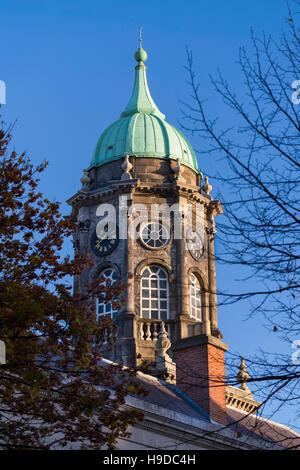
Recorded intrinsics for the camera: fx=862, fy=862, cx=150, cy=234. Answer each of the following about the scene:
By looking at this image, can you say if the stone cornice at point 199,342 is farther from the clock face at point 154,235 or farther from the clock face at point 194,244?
the clock face at point 194,244

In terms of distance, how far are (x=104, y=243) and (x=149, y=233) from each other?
7.93 ft

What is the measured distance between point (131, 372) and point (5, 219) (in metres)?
3.91

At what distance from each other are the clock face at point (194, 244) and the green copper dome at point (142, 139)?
3.97m

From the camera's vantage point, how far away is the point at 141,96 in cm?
5012

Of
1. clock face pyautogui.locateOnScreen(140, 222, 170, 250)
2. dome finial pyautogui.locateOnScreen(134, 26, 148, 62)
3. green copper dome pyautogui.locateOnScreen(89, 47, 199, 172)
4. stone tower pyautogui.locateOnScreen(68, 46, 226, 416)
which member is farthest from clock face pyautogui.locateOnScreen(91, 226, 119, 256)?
dome finial pyautogui.locateOnScreen(134, 26, 148, 62)

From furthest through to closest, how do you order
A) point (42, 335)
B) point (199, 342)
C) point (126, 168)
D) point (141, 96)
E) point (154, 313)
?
point (141, 96) → point (126, 168) → point (154, 313) → point (199, 342) → point (42, 335)

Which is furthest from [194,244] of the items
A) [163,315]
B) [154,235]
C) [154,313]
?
[154,313]

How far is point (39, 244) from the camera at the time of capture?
16391 mm

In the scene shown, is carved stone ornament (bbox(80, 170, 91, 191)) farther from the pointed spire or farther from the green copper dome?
the pointed spire

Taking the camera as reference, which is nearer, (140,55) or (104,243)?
(104,243)

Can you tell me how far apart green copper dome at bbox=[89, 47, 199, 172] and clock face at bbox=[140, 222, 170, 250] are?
4.00 meters

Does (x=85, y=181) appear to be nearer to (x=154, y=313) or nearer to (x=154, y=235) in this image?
(x=154, y=235)

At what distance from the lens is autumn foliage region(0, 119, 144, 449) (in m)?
14.2

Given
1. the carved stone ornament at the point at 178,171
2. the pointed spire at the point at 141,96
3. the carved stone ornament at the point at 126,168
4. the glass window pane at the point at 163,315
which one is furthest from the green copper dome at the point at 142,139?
the glass window pane at the point at 163,315
